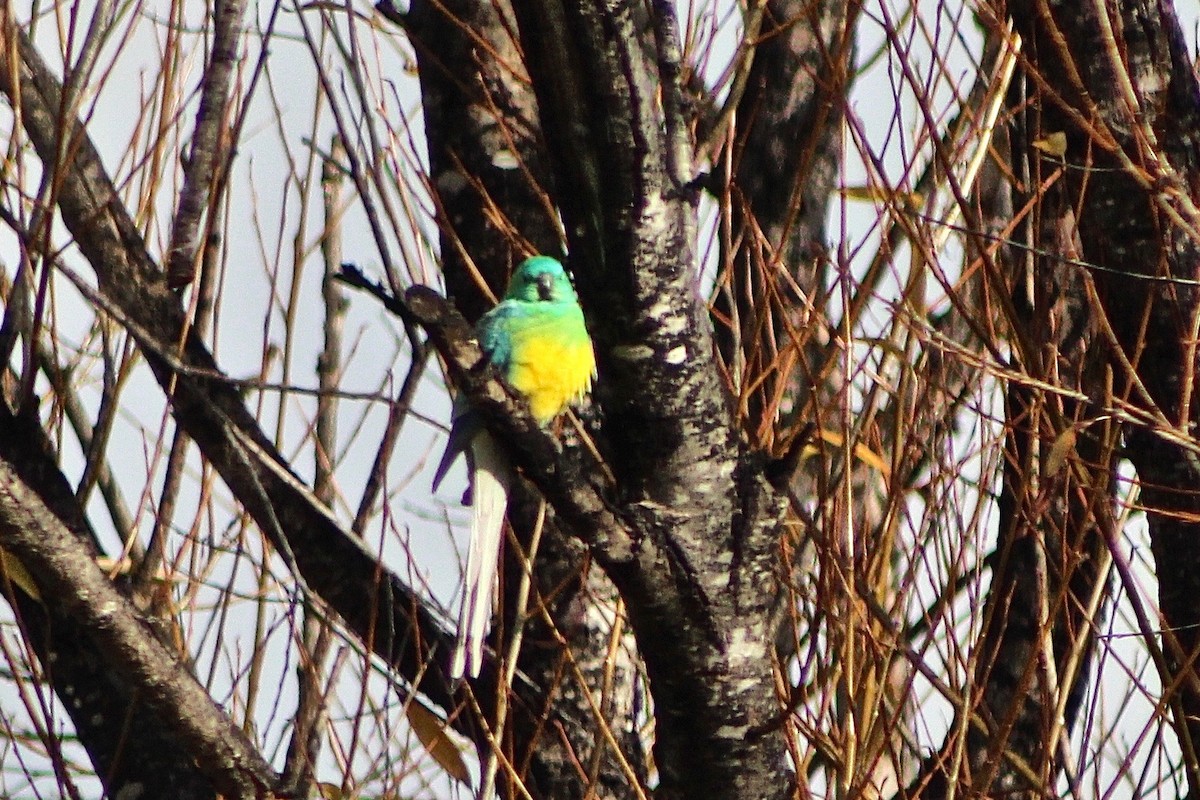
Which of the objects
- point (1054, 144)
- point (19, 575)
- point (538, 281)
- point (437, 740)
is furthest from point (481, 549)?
point (1054, 144)

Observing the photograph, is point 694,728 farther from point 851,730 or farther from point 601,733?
point 601,733

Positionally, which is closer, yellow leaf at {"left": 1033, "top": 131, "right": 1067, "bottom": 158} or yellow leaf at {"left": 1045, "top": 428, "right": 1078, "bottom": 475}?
yellow leaf at {"left": 1045, "top": 428, "right": 1078, "bottom": 475}

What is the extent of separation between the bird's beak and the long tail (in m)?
0.39

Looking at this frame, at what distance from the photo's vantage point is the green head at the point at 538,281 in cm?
325

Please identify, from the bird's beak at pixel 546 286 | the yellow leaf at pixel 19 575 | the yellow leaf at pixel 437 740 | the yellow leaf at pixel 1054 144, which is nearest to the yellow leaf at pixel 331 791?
the yellow leaf at pixel 437 740

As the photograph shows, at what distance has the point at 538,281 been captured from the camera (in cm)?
326

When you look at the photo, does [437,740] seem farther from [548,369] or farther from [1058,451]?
[1058,451]

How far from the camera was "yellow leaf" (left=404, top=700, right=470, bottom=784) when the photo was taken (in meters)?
3.14

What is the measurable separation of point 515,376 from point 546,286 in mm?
248

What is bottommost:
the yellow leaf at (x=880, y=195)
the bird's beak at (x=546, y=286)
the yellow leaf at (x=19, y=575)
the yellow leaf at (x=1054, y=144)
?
the yellow leaf at (x=19, y=575)

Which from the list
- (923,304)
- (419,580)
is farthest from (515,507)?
(923,304)

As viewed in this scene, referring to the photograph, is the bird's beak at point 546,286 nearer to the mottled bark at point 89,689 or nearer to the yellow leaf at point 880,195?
the yellow leaf at point 880,195

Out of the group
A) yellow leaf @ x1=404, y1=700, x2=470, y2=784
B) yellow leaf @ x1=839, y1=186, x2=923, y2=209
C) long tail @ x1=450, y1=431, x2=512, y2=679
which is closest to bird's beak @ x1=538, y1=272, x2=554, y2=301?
long tail @ x1=450, y1=431, x2=512, y2=679

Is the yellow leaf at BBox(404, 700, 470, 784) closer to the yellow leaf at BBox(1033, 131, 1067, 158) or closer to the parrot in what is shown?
the parrot
